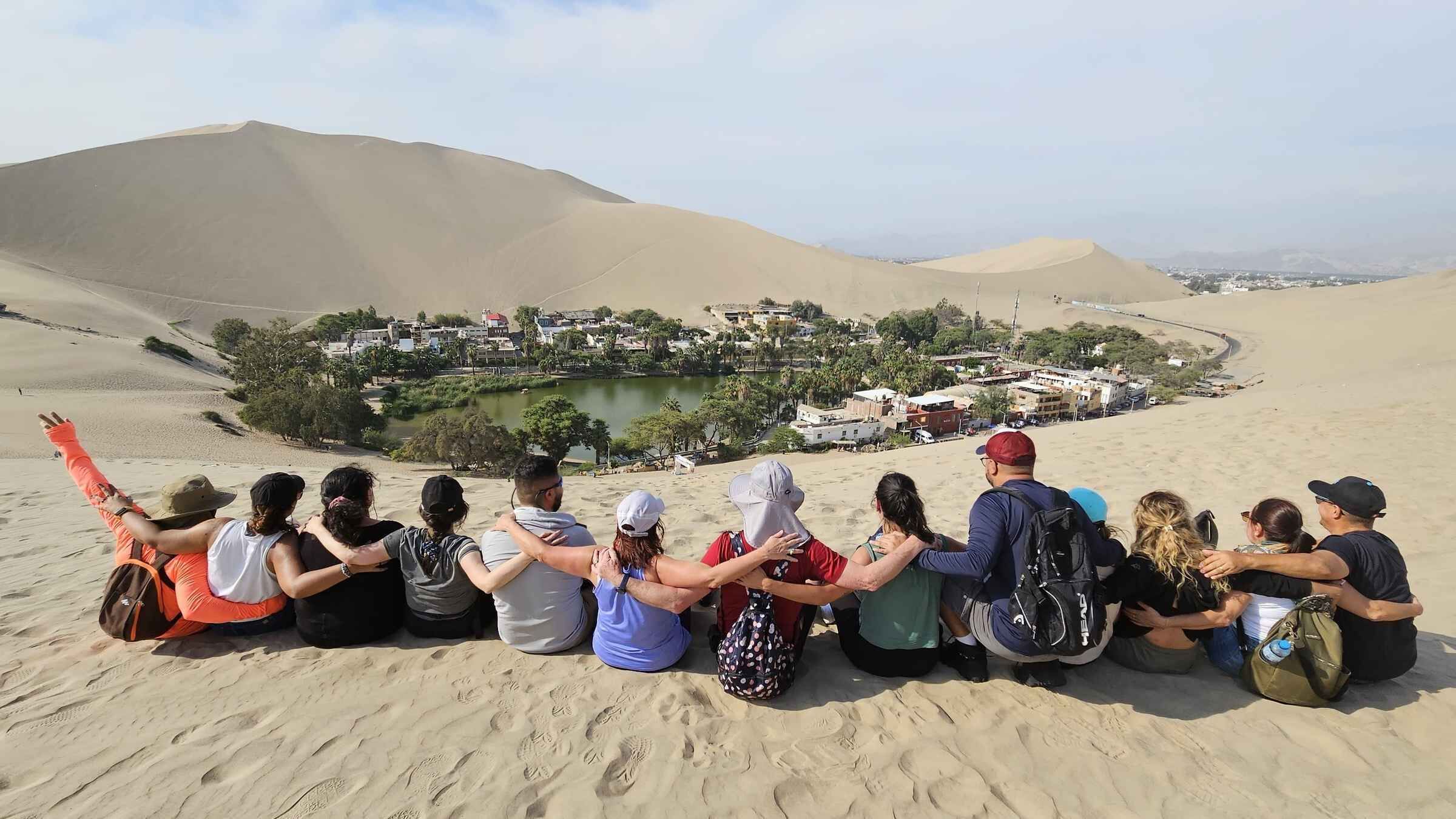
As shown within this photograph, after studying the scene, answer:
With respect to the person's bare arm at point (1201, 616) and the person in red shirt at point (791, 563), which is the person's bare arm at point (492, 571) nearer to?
the person in red shirt at point (791, 563)

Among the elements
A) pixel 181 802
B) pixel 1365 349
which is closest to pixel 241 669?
pixel 181 802

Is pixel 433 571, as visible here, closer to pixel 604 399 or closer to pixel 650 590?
pixel 650 590

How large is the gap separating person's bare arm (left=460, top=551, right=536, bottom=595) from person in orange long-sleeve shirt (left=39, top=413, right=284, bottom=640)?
1091 mm

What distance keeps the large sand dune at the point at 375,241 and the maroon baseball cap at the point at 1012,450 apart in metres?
70.2

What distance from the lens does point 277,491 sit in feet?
10.4

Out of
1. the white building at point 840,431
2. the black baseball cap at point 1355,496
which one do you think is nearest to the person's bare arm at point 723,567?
the black baseball cap at point 1355,496

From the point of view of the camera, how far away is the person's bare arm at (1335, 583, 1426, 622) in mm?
2889

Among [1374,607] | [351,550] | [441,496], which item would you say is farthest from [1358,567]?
[351,550]

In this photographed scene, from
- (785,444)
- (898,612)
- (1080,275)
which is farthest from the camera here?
(1080,275)

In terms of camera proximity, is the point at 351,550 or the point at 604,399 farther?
the point at 604,399

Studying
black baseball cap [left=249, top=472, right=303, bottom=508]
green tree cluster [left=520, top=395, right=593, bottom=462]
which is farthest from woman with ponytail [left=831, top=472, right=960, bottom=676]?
green tree cluster [left=520, top=395, right=593, bottom=462]

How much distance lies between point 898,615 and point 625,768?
4.57ft

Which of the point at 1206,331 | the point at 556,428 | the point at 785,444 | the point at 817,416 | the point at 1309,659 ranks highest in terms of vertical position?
the point at 1309,659

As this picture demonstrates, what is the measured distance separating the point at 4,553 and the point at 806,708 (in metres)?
6.32
